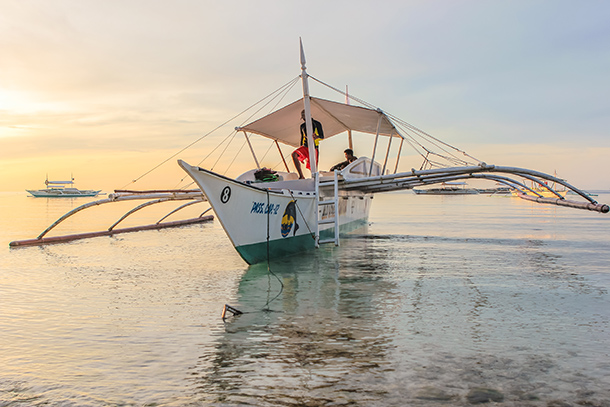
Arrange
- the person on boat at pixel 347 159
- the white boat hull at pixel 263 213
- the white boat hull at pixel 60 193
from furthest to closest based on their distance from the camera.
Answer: the white boat hull at pixel 60 193, the person on boat at pixel 347 159, the white boat hull at pixel 263 213

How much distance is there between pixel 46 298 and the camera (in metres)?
6.26

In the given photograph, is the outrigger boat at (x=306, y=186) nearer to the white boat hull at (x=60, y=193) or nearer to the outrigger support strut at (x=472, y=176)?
the outrigger support strut at (x=472, y=176)

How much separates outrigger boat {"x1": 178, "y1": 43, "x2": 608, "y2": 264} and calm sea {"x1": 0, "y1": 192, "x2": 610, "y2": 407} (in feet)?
2.83

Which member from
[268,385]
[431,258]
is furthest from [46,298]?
[431,258]

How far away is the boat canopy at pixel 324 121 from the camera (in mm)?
13055

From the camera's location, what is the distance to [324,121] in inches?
596

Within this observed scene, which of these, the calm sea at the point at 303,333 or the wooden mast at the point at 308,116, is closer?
the calm sea at the point at 303,333

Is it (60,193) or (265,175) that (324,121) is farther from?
(60,193)

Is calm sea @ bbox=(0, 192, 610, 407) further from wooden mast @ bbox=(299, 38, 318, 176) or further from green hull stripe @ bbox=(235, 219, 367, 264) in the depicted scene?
wooden mast @ bbox=(299, 38, 318, 176)

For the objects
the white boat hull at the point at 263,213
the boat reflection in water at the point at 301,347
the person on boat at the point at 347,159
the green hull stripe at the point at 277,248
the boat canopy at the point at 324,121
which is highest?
the boat canopy at the point at 324,121

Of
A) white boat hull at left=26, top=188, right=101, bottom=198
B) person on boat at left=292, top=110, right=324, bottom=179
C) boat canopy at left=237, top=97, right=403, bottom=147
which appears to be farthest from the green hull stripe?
white boat hull at left=26, top=188, right=101, bottom=198

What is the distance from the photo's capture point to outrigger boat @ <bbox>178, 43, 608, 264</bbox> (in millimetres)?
8539

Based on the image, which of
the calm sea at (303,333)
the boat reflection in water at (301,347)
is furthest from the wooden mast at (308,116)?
the boat reflection in water at (301,347)

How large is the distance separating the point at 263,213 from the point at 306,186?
3.18 meters
